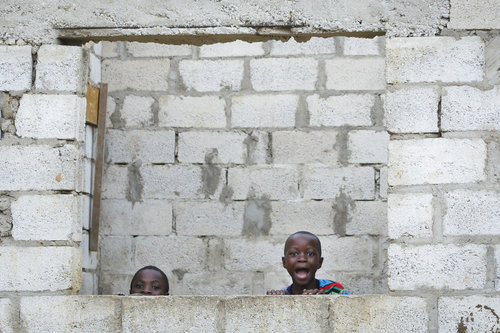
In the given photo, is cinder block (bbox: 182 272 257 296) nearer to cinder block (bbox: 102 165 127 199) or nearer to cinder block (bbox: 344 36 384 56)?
cinder block (bbox: 102 165 127 199)

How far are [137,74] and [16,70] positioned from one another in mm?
2253

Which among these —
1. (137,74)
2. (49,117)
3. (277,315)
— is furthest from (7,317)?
(137,74)

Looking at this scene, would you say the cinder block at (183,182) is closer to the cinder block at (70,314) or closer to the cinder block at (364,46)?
the cinder block at (364,46)

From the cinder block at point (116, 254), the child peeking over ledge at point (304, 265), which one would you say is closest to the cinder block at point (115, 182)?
the cinder block at point (116, 254)

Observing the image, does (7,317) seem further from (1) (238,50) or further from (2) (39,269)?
(1) (238,50)

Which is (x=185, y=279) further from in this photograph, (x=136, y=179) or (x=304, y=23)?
(x=304, y=23)

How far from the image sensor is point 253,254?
6.87m

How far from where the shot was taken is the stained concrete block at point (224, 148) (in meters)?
6.98

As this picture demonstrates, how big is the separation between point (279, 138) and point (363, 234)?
38.1 inches

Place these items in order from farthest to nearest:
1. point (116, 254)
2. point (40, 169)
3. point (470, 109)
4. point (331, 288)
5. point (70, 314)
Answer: point (116, 254)
point (331, 288)
point (40, 169)
point (70, 314)
point (470, 109)

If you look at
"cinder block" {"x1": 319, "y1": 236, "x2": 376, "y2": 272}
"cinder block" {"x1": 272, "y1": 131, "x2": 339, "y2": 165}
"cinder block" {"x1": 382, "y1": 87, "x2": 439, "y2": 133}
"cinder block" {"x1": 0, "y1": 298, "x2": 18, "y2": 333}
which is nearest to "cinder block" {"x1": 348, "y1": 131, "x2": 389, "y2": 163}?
"cinder block" {"x1": 272, "y1": 131, "x2": 339, "y2": 165}

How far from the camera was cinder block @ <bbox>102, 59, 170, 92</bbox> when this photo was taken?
714 centimetres

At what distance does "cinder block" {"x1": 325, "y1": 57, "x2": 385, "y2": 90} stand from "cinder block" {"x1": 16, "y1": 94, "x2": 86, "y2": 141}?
267 cm

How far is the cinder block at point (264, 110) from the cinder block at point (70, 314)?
2.61 meters
